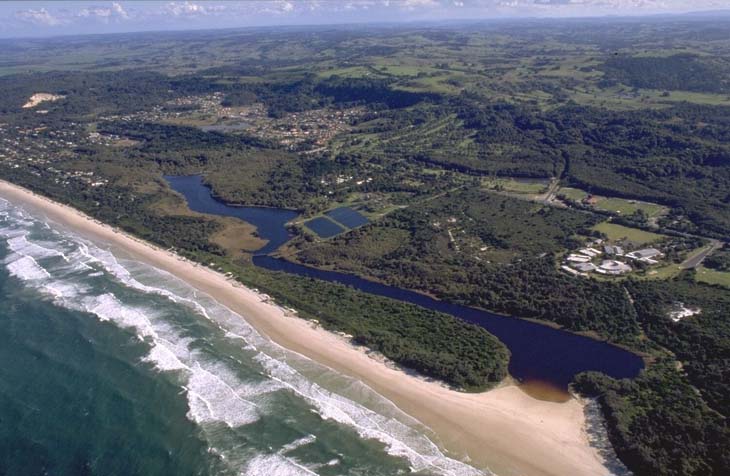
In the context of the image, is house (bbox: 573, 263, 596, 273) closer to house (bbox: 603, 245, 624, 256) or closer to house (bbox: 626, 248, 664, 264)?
house (bbox: 603, 245, 624, 256)

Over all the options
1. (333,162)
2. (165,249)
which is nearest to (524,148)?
(333,162)

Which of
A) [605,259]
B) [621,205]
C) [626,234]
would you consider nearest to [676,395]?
[605,259]

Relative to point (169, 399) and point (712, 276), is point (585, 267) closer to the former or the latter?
point (712, 276)

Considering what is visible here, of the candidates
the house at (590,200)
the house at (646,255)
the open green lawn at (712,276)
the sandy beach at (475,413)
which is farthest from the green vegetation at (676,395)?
the house at (590,200)

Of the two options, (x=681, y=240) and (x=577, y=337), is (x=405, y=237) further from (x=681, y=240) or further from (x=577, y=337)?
(x=681, y=240)

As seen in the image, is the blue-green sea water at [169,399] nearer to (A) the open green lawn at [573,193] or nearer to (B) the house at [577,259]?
(B) the house at [577,259]

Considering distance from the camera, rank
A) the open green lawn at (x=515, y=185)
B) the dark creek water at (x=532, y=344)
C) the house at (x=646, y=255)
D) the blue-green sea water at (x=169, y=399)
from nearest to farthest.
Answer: the blue-green sea water at (x=169, y=399)
the dark creek water at (x=532, y=344)
the house at (x=646, y=255)
the open green lawn at (x=515, y=185)
